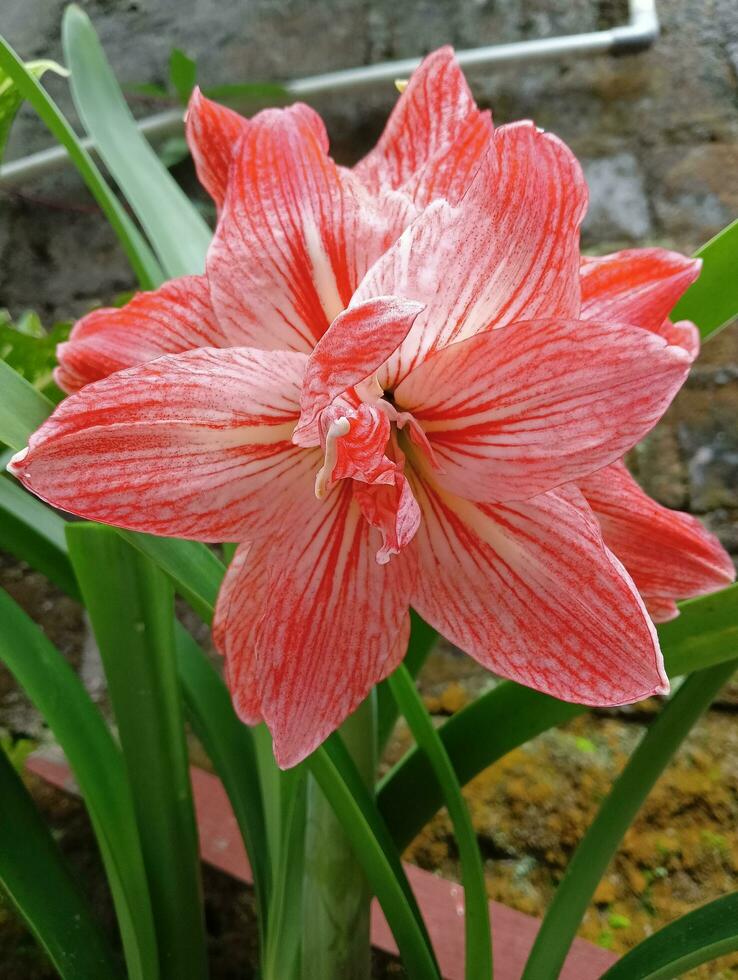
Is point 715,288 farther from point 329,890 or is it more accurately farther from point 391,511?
point 329,890

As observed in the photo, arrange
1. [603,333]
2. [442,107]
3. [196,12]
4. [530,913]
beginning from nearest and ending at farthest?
[603,333] → [442,107] → [530,913] → [196,12]

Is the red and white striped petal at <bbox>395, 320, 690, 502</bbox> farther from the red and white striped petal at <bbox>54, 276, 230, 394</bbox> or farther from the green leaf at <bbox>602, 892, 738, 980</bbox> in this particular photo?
the green leaf at <bbox>602, 892, 738, 980</bbox>

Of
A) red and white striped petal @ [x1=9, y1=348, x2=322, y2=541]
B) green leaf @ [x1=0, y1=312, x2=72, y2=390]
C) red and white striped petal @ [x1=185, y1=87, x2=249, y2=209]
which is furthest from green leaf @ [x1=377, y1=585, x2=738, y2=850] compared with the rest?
green leaf @ [x1=0, y1=312, x2=72, y2=390]

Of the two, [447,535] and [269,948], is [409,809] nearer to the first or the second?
[269,948]

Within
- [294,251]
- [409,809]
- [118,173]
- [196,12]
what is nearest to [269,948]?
[409,809]

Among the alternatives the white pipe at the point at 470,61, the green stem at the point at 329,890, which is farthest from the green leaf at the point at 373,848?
the white pipe at the point at 470,61

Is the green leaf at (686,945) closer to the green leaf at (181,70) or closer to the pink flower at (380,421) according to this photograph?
the pink flower at (380,421)
